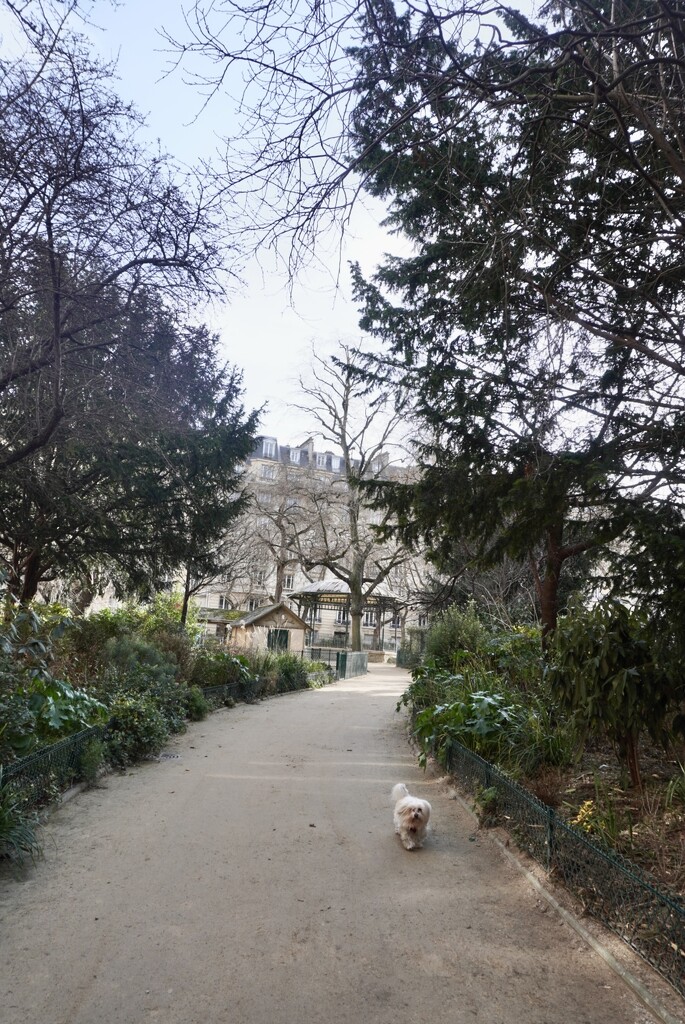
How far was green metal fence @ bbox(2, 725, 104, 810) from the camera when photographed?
254 inches

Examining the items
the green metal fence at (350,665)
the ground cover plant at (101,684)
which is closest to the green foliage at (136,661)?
the ground cover plant at (101,684)

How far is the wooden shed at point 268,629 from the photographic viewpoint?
2880 centimetres

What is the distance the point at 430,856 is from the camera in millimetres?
6688

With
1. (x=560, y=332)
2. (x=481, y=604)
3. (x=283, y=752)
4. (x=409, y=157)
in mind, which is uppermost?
(x=409, y=157)

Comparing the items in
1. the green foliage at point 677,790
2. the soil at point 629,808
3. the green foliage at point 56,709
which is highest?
the green foliage at point 56,709

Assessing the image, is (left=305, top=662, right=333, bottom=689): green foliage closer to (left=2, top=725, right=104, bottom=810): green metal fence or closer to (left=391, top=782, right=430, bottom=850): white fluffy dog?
(left=2, top=725, right=104, bottom=810): green metal fence

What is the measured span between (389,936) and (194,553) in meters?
13.4

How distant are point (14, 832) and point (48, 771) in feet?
5.52

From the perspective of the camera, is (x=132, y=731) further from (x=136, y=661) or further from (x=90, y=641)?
(x=90, y=641)

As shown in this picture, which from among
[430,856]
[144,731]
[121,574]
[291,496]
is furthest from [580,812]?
[291,496]

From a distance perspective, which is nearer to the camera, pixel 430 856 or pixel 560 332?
Answer: pixel 430 856

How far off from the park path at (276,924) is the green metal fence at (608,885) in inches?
10.8

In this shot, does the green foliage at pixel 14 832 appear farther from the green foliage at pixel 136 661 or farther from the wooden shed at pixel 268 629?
the wooden shed at pixel 268 629

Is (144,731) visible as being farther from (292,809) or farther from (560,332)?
(560,332)
